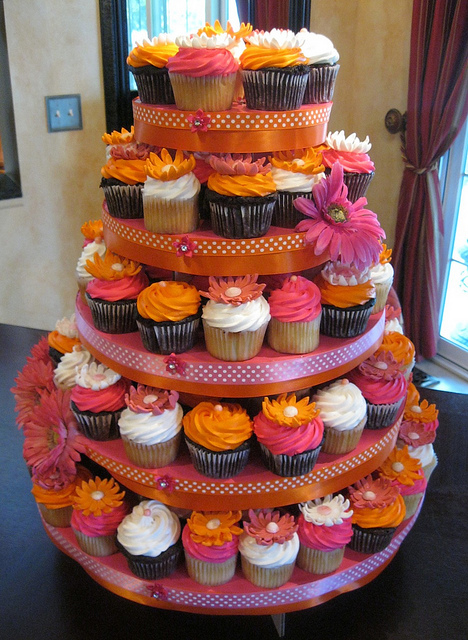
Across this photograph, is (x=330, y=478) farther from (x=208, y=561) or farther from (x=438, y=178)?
(x=438, y=178)

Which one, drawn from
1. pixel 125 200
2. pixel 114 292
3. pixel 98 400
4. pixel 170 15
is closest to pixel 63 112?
pixel 170 15

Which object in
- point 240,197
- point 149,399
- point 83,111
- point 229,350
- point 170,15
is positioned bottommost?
point 149,399

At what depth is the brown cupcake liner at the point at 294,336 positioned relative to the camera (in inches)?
68.6

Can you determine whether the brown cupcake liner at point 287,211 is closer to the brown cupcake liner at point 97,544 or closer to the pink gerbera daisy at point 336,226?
the pink gerbera daisy at point 336,226

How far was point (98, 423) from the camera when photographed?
1918 millimetres

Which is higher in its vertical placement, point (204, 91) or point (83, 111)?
point (204, 91)

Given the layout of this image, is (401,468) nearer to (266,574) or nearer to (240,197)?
(266,574)

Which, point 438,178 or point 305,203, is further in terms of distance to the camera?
point 438,178

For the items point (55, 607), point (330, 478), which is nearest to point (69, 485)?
point (55, 607)

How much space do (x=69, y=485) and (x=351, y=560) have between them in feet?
2.77

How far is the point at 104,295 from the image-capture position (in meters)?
1.85

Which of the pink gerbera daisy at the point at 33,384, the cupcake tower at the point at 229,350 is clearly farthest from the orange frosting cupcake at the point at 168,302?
the pink gerbera daisy at the point at 33,384

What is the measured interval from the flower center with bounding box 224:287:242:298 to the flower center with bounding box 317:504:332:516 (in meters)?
0.64

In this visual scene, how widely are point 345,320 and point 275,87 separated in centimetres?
62
